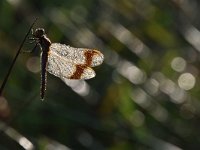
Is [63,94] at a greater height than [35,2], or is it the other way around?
[35,2]

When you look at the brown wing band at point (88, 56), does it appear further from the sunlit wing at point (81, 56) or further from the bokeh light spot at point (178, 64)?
the bokeh light spot at point (178, 64)

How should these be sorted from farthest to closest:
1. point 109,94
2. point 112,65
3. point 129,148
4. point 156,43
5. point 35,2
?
point 156,43 → point 35,2 → point 112,65 → point 109,94 → point 129,148

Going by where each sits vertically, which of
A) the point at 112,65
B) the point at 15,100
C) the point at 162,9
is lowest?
the point at 15,100

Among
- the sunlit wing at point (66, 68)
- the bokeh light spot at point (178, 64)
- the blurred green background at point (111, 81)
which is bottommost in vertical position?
the sunlit wing at point (66, 68)

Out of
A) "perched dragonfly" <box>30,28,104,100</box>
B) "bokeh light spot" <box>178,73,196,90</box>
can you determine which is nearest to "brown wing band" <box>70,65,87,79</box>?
"perched dragonfly" <box>30,28,104,100</box>

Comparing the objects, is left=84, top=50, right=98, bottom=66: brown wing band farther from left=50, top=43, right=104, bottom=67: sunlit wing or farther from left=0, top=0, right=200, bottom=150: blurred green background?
left=0, top=0, right=200, bottom=150: blurred green background

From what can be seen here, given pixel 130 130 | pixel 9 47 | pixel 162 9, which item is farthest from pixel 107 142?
pixel 162 9

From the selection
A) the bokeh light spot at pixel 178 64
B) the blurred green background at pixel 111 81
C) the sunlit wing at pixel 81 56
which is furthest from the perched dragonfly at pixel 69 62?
the bokeh light spot at pixel 178 64

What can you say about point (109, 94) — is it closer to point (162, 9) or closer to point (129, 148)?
point (129, 148)
